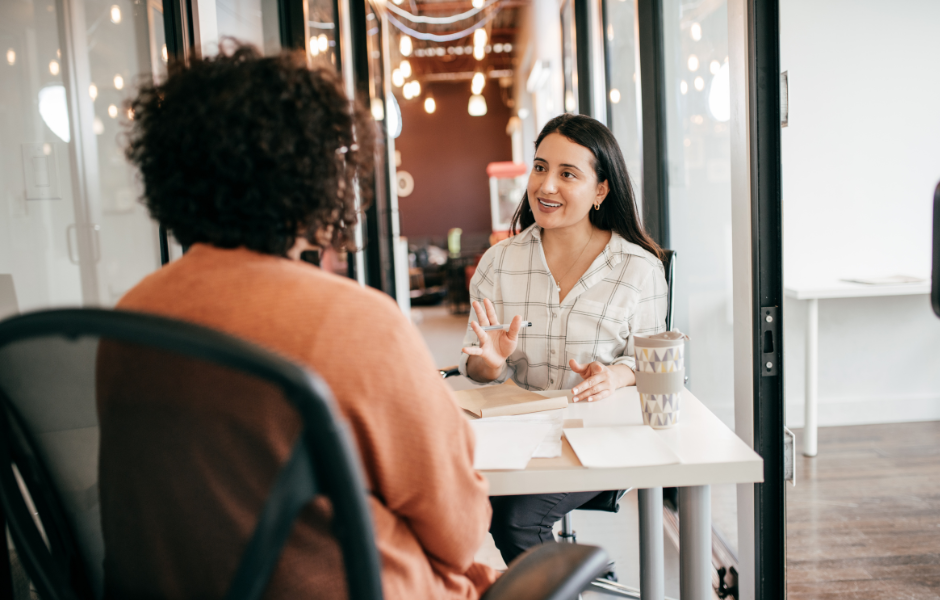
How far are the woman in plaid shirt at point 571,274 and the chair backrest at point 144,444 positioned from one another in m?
1.10

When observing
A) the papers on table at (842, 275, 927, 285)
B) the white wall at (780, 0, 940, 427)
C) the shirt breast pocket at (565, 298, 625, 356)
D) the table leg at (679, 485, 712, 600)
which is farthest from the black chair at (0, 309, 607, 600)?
the white wall at (780, 0, 940, 427)

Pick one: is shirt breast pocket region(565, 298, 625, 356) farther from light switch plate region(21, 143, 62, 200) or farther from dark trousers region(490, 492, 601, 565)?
light switch plate region(21, 143, 62, 200)

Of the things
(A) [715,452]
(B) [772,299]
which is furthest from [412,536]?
(B) [772,299]

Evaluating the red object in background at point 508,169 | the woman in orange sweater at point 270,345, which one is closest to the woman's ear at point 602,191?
the woman in orange sweater at point 270,345

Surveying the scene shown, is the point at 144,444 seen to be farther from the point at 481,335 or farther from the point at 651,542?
the point at 651,542

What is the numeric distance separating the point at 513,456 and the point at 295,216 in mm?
551

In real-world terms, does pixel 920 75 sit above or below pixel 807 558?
above

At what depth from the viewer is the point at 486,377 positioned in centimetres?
176

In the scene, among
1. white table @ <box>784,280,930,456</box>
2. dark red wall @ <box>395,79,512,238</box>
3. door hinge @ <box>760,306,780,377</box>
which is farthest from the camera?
dark red wall @ <box>395,79,512,238</box>

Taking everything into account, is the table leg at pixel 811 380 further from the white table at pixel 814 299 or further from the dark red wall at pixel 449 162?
the dark red wall at pixel 449 162

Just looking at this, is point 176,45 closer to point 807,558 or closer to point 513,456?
point 513,456

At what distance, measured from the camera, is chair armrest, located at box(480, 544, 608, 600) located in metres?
0.69

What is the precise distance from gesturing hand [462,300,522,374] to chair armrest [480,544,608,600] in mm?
812

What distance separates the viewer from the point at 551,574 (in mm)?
710
